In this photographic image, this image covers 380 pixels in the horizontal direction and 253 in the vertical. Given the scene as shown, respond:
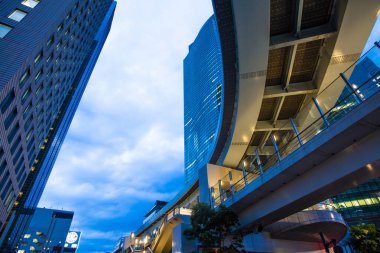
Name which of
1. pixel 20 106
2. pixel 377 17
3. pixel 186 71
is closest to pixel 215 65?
pixel 186 71

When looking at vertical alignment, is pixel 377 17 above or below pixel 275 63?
below

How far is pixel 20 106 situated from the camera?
22.9 m

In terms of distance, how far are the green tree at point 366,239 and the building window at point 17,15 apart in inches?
1543

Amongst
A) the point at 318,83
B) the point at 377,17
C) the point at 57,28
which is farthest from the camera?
the point at 57,28

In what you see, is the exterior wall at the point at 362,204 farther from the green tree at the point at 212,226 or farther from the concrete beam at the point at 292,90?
the green tree at the point at 212,226

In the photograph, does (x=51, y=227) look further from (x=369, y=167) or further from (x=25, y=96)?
(x=369, y=167)

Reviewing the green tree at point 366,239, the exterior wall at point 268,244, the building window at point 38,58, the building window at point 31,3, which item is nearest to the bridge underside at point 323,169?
the exterior wall at point 268,244

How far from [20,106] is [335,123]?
27076mm

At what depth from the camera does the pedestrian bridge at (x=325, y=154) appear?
324 inches

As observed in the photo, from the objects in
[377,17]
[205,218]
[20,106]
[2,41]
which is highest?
[2,41]

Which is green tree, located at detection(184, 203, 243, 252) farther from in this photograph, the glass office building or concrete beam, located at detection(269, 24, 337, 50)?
the glass office building

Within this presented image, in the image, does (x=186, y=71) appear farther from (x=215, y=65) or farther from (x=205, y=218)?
(x=205, y=218)

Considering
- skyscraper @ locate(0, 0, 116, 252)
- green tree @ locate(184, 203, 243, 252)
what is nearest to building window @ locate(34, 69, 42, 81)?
skyscraper @ locate(0, 0, 116, 252)

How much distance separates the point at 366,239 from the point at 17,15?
131 ft
